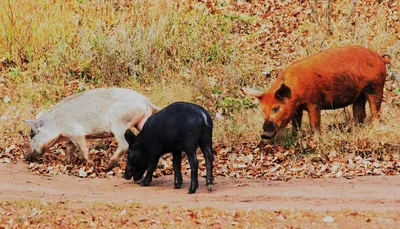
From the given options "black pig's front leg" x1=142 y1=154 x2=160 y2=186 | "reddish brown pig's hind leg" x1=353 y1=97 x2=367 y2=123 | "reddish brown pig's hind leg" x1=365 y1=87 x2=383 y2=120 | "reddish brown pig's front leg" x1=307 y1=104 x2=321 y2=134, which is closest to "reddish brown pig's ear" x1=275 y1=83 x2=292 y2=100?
"reddish brown pig's front leg" x1=307 y1=104 x2=321 y2=134

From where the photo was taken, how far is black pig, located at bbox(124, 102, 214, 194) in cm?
1007

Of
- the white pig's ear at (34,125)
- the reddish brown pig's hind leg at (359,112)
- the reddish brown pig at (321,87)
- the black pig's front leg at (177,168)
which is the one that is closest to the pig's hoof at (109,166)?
the white pig's ear at (34,125)

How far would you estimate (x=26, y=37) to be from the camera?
16.9 meters

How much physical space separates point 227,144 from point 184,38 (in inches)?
185

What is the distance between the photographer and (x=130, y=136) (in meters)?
10.7

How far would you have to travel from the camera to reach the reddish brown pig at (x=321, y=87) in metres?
12.0

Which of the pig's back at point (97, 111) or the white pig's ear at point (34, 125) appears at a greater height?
the pig's back at point (97, 111)

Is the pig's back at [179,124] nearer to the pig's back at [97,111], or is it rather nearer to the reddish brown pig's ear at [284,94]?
the pig's back at [97,111]

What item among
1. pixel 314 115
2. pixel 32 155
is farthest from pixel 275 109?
pixel 32 155

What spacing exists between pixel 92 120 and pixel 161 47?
5.21 m

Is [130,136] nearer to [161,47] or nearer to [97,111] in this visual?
[97,111]

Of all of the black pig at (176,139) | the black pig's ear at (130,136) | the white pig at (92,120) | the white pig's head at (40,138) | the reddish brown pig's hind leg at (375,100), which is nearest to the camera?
the black pig at (176,139)

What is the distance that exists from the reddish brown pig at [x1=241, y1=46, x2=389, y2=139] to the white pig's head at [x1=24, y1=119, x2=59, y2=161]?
2988 mm

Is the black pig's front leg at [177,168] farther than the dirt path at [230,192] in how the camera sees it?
Yes
